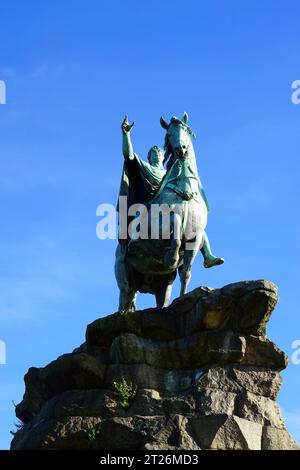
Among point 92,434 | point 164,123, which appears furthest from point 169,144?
point 92,434

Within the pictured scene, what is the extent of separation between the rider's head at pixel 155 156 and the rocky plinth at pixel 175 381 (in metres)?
4.65

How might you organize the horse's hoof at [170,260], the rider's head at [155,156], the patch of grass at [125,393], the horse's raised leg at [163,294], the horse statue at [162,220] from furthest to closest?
the rider's head at [155,156] < the horse's raised leg at [163,294] < the horse statue at [162,220] < the horse's hoof at [170,260] < the patch of grass at [125,393]

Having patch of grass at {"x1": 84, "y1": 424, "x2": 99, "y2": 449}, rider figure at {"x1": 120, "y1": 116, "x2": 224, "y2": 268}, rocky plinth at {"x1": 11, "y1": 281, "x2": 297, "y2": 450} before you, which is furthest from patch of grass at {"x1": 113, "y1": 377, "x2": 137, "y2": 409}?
rider figure at {"x1": 120, "y1": 116, "x2": 224, "y2": 268}

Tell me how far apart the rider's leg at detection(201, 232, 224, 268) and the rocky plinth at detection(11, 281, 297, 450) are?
2.15 meters

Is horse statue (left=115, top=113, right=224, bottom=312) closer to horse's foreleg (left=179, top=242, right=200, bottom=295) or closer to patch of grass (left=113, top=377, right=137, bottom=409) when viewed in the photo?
horse's foreleg (left=179, top=242, right=200, bottom=295)

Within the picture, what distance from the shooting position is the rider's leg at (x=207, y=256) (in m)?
20.9

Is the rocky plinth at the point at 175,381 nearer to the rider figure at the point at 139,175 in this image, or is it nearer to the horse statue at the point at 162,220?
the horse statue at the point at 162,220

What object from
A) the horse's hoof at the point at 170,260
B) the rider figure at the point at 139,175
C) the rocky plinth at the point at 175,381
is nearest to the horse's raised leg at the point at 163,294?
the horse's hoof at the point at 170,260

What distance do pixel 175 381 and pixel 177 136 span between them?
5048 mm

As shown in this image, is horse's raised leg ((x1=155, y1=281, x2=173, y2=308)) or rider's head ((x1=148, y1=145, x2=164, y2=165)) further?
rider's head ((x1=148, y1=145, x2=164, y2=165))

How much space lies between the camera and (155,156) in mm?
22922

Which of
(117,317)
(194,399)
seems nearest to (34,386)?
(117,317)

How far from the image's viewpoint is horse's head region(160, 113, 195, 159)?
69.1 feet
